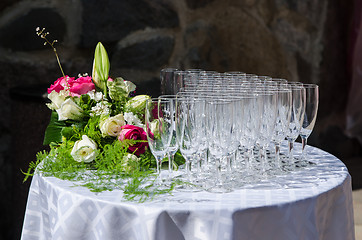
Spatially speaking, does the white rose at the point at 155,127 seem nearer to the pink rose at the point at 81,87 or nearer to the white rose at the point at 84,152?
the white rose at the point at 84,152

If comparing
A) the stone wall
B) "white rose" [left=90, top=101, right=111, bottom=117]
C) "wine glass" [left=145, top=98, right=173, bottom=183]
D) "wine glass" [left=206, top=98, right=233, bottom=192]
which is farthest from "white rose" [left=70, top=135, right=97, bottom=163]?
the stone wall

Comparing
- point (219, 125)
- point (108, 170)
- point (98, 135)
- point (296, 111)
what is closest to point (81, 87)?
point (98, 135)

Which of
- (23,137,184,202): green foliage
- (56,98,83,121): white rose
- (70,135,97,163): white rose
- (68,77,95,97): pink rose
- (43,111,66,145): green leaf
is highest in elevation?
(68,77,95,97): pink rose

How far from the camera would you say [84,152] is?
158 cm

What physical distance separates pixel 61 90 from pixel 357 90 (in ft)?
11.3

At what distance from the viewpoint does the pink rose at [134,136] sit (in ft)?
5.25

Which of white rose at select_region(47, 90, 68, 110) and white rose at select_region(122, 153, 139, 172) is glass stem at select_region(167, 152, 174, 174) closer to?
white rose at select_region(122, 153, 139, 172)

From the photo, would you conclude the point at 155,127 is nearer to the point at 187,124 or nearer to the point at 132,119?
the point at 187,124

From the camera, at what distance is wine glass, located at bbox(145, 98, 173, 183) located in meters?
1.39

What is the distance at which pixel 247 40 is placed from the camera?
12.3 ft

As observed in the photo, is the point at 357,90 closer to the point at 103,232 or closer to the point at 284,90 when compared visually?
the point at 284,90

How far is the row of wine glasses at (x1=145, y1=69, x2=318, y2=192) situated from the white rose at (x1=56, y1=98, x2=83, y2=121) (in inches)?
13.9

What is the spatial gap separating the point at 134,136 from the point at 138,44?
66.8 inches

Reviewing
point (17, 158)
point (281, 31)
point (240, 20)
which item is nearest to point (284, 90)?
point (17, 158)
